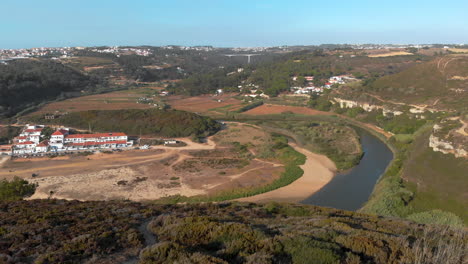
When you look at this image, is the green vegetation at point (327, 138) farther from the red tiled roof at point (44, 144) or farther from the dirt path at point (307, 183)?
the red tiled roof at point (44, 144)

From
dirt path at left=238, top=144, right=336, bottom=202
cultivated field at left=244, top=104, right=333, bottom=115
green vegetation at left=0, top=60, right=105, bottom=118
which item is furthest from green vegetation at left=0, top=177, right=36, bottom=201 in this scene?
cultivated field at left=244, top=104, right=333, bottom=115

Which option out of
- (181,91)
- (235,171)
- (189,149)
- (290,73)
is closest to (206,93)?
(181,91)

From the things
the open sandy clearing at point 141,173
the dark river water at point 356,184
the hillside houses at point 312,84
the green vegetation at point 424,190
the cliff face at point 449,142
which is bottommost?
the dark river water at point 356,184

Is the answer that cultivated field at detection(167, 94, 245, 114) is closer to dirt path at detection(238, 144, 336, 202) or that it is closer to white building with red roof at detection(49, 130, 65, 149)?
white building with red roof at detection(49, 130, 65, 149)

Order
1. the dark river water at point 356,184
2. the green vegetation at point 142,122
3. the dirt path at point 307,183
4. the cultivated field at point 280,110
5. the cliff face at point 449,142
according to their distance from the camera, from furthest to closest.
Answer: the cultivated field at point 280,110 < the green vegetation at point 142,122 < the cliff face at point 449,142 < the dirt path at point 307,183 < the dark river water at point 356,184

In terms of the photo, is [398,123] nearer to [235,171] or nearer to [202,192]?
[235,171]

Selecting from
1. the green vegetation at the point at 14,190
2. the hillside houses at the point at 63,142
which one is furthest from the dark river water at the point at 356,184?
the hillside houses at the point at 63,142
